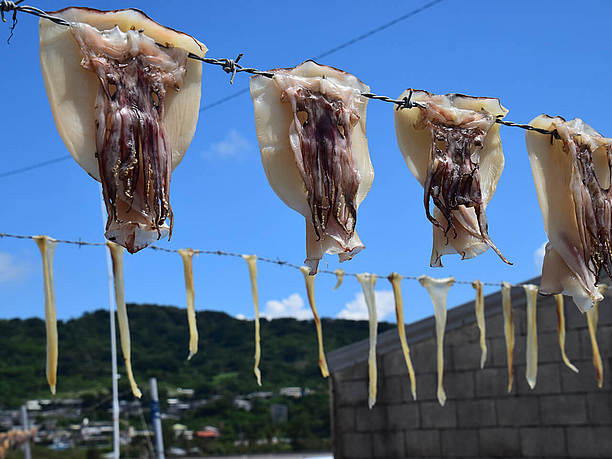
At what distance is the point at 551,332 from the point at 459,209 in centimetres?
527

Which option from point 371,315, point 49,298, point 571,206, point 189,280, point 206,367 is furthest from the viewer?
point 206,367

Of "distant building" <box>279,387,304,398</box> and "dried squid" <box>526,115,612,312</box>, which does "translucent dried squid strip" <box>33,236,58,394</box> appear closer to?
"dried squid" <box>526,115,612,312</box>

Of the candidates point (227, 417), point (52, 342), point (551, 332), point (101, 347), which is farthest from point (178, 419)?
point (52, 342)

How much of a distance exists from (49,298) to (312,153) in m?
1.80

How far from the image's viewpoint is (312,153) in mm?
3092

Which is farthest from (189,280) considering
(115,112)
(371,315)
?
(115,112)

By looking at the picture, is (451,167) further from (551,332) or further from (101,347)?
(101,347)

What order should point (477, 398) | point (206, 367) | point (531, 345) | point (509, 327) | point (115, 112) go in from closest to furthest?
point (115, 112) → point (531, 345) → point (509, 327) → point (477, 398) → point (206, 367)

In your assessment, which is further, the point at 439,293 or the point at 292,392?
the point at 292,392

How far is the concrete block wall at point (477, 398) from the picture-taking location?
796cm

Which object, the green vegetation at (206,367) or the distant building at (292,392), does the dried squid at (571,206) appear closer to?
the green vegetation at (206,367)

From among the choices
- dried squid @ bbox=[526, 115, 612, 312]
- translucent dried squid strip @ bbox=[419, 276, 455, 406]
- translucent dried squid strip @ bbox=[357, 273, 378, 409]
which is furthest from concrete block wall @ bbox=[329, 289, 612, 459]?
dried squid @ bbox=[526, 115, 612, 312]

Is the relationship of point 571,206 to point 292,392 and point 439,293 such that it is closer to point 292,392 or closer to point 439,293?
point 439,293

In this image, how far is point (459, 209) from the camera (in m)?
3.49
